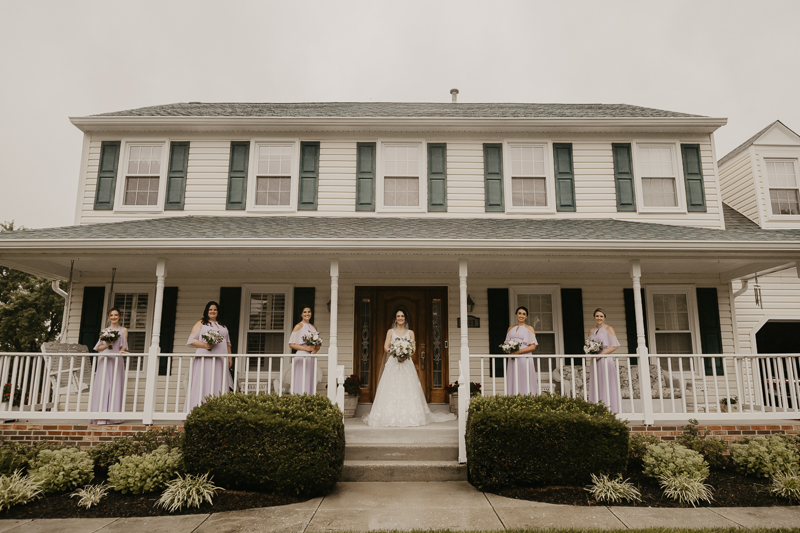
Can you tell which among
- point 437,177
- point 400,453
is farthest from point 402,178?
point 400,453

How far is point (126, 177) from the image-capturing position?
9.48 meters

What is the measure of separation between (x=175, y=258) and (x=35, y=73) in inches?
959

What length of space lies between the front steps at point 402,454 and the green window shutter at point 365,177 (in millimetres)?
4159

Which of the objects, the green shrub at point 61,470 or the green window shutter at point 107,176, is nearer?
the green shrub at point 61,470

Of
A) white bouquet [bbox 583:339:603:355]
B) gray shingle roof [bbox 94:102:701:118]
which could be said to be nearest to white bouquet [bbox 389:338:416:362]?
white bouquet [bbox 583:339:603:355]

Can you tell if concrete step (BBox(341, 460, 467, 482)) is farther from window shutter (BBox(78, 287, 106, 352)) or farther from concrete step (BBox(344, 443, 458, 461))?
window shutter (BBox(78, 287, 106, 352))

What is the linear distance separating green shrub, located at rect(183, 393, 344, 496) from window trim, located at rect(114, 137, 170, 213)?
5342mm

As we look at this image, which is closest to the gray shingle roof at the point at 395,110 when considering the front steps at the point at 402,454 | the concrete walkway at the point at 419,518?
the front steps at the point at 402,454

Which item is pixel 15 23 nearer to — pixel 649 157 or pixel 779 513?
pixel 649 157

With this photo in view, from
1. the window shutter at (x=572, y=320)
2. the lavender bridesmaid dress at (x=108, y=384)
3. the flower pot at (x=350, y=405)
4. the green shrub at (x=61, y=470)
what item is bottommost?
the green shrub at (x=61, y=470)

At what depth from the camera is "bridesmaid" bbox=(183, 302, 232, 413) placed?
6.86 m

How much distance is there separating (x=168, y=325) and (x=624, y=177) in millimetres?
8972

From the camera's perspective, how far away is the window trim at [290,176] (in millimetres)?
9344

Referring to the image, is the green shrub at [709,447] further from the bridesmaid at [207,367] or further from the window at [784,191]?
the window at [784,191]
